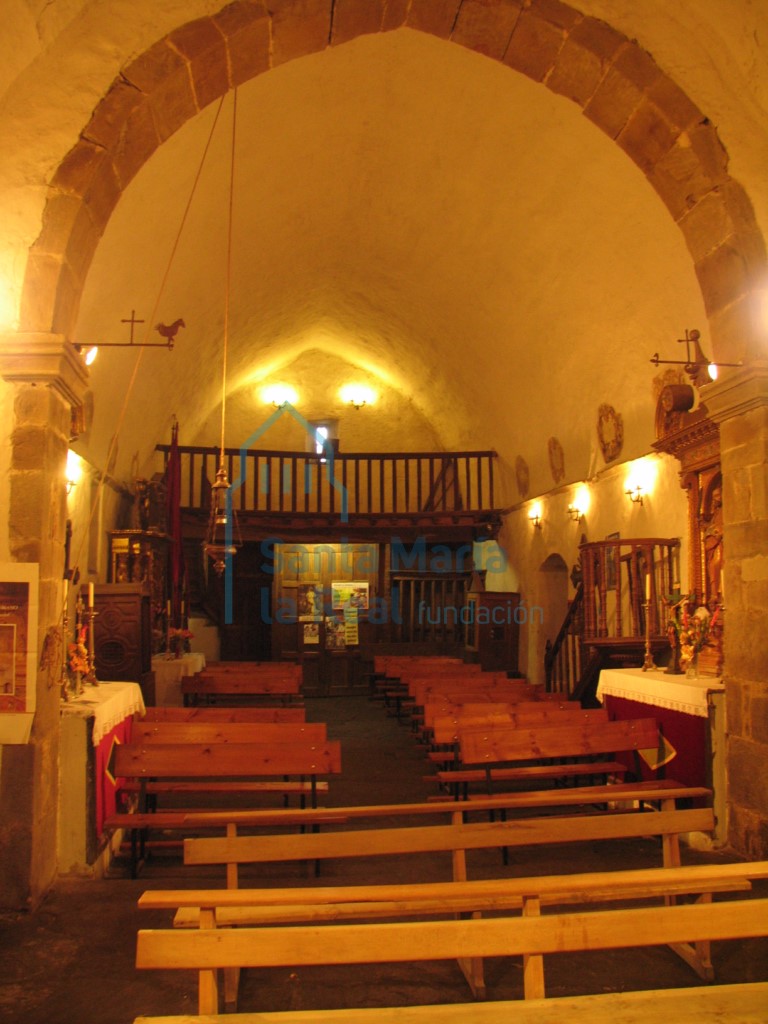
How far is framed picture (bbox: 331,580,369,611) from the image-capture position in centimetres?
1491

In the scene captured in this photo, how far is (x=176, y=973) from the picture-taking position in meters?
3.62

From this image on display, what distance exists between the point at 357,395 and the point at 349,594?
4363 millimetres

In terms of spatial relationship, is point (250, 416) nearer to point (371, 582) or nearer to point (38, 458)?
point (371, 582)

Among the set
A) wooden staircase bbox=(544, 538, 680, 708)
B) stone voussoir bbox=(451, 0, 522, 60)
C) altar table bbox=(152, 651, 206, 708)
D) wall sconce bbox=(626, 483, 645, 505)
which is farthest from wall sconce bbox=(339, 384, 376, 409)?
stone voussoir bbox=(451, 0, 522, 60)

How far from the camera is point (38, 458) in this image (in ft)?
15.0

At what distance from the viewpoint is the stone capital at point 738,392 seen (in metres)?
5.05

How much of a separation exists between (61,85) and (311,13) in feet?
5.33

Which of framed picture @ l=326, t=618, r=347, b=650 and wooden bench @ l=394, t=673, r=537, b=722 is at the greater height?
framed picture @ l=326, t=618, r=347, b=650

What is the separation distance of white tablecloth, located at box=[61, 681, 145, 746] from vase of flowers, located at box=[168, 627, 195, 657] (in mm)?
4264

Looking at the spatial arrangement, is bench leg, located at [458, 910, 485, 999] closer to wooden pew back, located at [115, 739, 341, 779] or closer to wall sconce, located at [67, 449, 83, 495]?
wooden pew back, located at [115, 739, 341, 779]

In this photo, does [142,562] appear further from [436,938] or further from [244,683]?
[436,938]

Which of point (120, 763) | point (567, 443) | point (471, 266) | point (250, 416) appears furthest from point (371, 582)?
point (120, 763)

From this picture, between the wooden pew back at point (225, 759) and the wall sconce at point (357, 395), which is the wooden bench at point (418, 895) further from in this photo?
the wall sconce at point (357, 395)

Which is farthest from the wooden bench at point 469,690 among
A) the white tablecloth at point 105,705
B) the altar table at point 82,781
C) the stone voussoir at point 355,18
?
the stone voussoir at point 355,18
